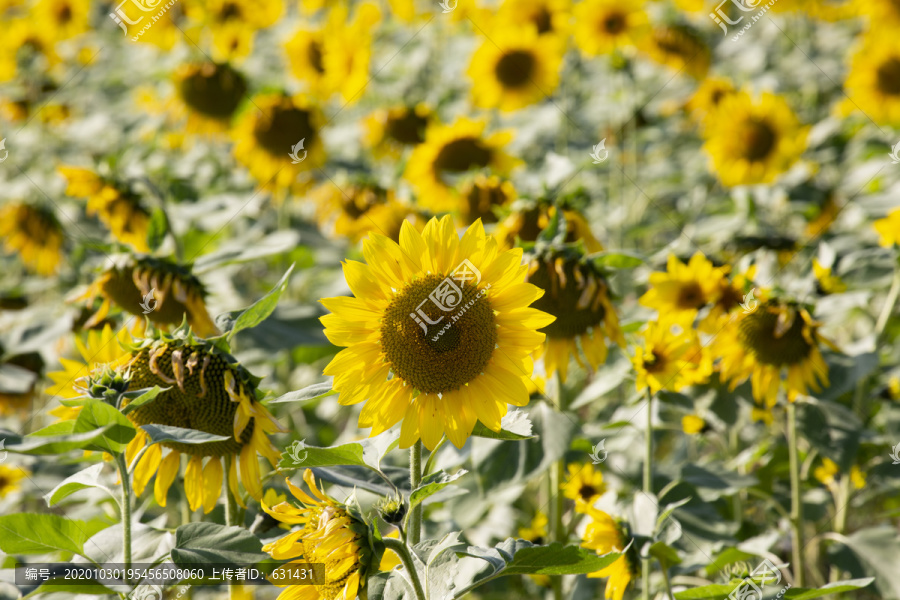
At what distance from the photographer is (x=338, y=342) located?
1116 millimetres

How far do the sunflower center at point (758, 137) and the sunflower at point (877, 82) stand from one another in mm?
607

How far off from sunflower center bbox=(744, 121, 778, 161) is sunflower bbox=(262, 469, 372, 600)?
8.98 feet

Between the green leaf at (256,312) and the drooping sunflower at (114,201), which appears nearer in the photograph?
the green leaf at (256,312)

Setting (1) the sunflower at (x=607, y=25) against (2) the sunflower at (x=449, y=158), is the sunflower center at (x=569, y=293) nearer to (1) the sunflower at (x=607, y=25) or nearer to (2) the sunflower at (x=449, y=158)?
(2) the sunflower at (x=449, y=158)

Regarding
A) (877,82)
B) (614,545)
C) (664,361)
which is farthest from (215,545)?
(877,82)

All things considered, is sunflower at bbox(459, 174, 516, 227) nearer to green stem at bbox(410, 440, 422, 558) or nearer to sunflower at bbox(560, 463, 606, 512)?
sunflower at bbox(560, 463, 606, 512)

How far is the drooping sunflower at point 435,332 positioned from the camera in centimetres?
110

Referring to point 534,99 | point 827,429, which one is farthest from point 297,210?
point 827,429

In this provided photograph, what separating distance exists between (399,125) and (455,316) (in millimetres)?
2378

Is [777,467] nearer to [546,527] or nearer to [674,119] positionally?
[546,527]

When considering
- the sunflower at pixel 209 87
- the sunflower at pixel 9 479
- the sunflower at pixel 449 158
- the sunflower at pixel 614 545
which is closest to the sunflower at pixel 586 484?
the sunflower at pixel 614 545

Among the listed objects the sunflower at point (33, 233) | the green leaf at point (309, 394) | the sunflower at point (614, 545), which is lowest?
the sunflower at point (614, 545)

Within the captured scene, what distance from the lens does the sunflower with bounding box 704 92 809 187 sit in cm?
321

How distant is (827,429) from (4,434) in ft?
5.64
